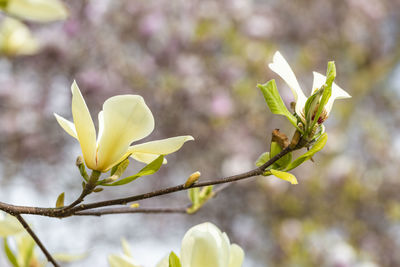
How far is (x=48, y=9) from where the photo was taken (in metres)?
0.66

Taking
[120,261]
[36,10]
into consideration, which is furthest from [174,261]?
[36,10]

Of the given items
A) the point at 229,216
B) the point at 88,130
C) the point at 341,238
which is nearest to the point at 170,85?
the point at 229,216

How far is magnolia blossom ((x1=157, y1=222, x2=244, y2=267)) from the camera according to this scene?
1.53 ft

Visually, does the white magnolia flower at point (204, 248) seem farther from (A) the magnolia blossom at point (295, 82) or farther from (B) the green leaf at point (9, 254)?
(B) the green leaf at point (9, 254)

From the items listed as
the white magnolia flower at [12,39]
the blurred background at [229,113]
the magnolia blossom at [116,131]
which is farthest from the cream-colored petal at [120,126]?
the blurred background at [229,113]

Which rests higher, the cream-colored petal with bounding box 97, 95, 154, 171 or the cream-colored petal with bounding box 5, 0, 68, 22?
the cream-colored petal with bounding box 5, 0, 68, 22

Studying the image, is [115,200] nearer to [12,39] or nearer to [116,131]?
[116,131]

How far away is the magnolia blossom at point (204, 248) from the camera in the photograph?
466mm

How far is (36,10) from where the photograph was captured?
66 cm

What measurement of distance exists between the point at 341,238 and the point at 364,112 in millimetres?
1356

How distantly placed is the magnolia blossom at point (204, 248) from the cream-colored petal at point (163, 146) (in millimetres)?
83

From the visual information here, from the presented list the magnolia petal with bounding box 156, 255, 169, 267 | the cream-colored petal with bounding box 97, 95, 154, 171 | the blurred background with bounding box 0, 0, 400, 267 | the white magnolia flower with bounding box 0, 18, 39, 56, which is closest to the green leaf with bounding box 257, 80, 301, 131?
the cream-colored petal with bounding box 97, 95, 154, 171

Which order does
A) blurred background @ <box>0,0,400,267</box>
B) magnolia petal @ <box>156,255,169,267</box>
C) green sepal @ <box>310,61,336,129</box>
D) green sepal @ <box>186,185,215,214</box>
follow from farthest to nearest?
1. blurred background @ <box>0,0,400,267</box>
2. green sepal @ <box>186,185,215,214</box>
3. magnolia petal @ <box>156,255,169,267</box>
4. green sepal @ <box>310,61,336,129</box>

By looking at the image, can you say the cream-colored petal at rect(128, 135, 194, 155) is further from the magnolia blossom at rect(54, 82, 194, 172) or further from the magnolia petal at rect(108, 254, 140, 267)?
the magnolia petal at rect(108, 254, 140, 267)
